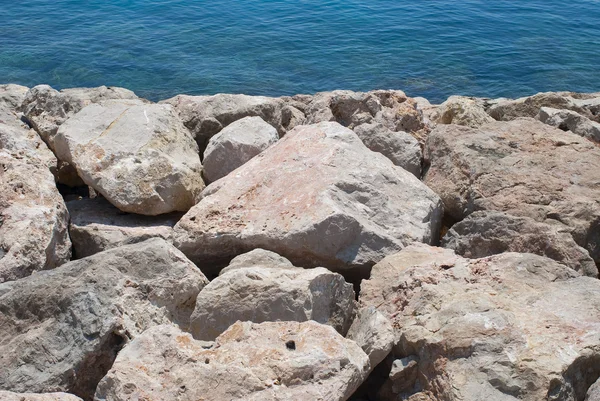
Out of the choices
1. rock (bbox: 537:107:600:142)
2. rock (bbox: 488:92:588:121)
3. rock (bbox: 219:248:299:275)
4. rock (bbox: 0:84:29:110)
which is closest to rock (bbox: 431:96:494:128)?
rock (bbox: 537:107:600:142)

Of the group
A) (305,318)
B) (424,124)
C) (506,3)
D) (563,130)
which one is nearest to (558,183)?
(563,130)

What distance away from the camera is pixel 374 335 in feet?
14.2

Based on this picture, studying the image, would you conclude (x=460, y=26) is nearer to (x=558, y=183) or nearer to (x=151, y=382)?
(x=558, y=183)

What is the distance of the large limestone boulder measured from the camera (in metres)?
3.97

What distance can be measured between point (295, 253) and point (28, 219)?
2.03 metres

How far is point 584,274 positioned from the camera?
538 cm

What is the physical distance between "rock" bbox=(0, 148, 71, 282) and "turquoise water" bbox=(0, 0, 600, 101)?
1127 cm

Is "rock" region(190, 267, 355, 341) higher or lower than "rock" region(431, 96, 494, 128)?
higher

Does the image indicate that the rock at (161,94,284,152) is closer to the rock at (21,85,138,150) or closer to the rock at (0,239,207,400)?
the rock at (21,85,138,150)

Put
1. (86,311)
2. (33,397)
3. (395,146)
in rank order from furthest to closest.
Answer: (395,146) < (86,311) < (33,397)

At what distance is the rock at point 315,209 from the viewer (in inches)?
218

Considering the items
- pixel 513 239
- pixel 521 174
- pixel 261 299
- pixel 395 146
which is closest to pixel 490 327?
pixel 261 299

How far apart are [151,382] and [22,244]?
207 cm

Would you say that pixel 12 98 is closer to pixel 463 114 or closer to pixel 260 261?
pixel 260 261
